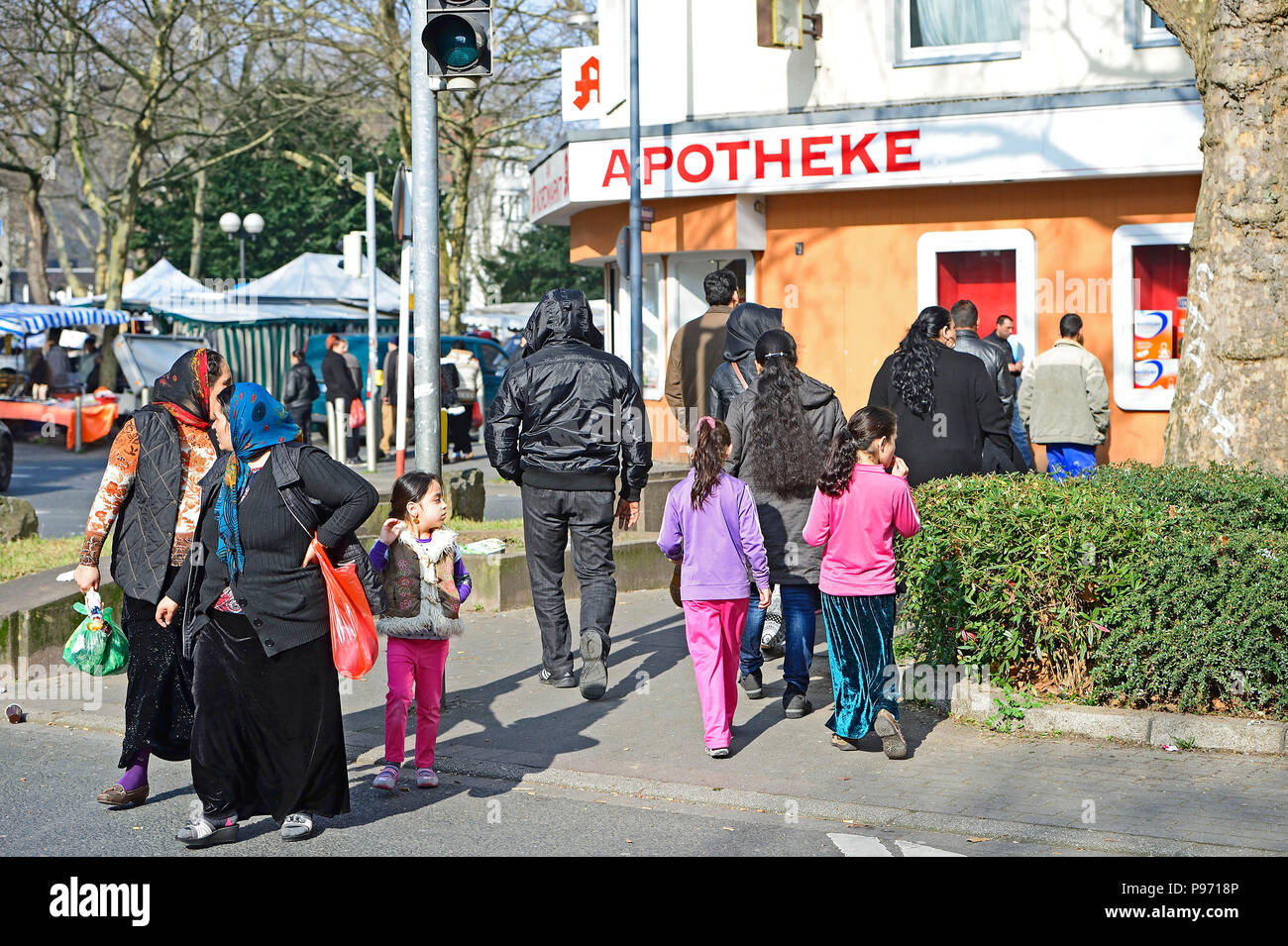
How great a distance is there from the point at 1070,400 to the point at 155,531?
25.3ft

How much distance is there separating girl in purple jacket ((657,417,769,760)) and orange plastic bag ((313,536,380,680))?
1.70 m

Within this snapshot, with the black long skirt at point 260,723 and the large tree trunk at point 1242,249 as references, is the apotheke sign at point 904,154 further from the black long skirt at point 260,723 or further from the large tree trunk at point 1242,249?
the black long skirt at point 260,723

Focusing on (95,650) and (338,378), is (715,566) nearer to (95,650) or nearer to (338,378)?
(95,650)

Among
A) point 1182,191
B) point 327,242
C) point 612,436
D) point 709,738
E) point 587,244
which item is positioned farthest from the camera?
point 327,242

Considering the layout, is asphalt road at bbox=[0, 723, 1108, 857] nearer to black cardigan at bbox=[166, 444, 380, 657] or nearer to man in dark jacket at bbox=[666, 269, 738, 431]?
black cardigan at bbox=[166, 444, 380, 657]

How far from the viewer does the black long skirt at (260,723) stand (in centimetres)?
543

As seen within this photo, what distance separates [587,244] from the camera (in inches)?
703

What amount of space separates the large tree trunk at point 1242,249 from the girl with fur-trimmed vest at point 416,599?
4151mm

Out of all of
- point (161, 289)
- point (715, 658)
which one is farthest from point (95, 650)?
point (161, 289)

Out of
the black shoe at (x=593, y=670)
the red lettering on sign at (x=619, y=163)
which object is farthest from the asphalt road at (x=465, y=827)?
the red lettering on sign at (x=619, y=163)

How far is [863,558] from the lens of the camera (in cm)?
659

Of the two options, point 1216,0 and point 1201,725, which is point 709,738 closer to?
point 1201,725

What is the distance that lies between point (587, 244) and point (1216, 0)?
10.6 meters
